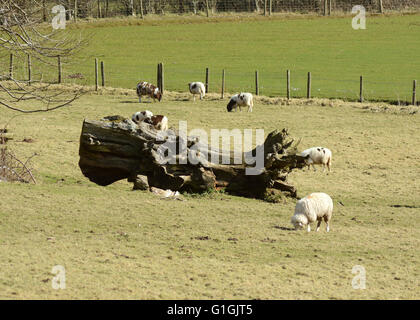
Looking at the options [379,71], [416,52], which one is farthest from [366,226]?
[416,52]

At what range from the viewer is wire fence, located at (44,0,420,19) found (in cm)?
6869

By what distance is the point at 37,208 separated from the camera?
15.2 metres

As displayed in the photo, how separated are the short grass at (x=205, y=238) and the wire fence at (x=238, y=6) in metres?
47.2

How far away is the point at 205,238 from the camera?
13609 mm

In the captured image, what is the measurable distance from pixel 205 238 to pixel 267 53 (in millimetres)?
42414

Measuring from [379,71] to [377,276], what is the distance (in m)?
36.8
